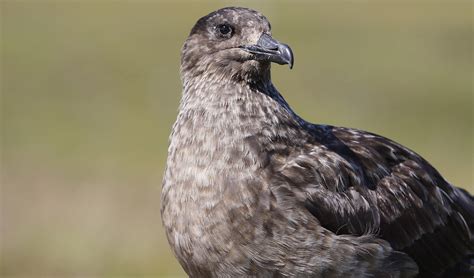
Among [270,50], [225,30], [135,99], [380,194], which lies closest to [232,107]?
[270,50]

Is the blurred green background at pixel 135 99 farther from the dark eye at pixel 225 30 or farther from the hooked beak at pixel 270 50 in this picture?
the hooked beak at pixel 270 50

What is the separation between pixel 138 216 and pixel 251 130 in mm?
7208

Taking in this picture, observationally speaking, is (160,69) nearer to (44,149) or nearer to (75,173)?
(44,149)

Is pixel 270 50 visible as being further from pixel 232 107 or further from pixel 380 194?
pixel 380 194

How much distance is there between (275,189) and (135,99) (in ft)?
55.7

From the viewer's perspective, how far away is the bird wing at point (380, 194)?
19.4 ft

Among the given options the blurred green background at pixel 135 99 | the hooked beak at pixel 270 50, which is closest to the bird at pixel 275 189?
the hooked beak at pixel 270 50

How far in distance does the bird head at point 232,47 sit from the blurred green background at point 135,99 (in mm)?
3927

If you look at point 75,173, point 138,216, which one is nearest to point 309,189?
point 138,216

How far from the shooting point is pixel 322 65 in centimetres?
2734

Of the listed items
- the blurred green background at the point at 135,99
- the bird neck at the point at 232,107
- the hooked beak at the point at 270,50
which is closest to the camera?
the hooked beak at the point at 270,50

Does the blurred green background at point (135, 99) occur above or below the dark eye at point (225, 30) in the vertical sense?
below

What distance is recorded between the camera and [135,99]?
74.1 feet

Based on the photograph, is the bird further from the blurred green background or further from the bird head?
the blurred green background
